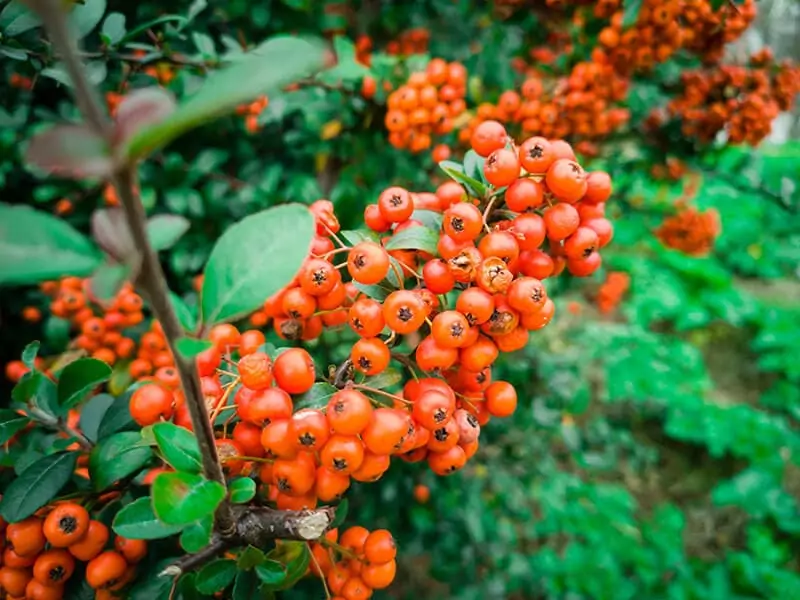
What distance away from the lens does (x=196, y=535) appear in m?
0.83

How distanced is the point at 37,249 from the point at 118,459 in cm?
69

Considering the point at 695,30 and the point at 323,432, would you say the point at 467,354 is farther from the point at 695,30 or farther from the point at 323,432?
the point at 695,30

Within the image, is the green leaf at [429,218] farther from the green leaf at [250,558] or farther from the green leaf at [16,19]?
the green leaf at [16,19]

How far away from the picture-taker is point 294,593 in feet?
4.56

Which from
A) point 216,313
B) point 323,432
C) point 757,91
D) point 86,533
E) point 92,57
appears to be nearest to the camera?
point 216,313

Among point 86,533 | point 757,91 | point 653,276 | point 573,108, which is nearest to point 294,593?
point 86,533

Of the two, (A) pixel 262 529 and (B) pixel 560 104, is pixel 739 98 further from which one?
(A) pixel 262 529

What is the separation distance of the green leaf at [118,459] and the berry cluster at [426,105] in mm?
1398

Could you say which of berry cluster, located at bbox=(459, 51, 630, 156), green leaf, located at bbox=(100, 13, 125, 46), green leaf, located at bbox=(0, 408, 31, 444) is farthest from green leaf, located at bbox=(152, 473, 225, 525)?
berry cluster, located at bbox=(459, 51, 630, 156)

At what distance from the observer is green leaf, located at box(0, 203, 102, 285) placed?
1.56 feet

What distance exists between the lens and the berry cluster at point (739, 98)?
247cm

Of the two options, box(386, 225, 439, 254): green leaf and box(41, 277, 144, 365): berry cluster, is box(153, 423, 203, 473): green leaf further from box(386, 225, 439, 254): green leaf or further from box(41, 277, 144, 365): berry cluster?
box(41, 277, 144, 365): berry cluster

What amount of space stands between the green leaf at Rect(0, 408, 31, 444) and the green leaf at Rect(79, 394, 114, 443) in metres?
0.15

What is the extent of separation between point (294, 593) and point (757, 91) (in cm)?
271
